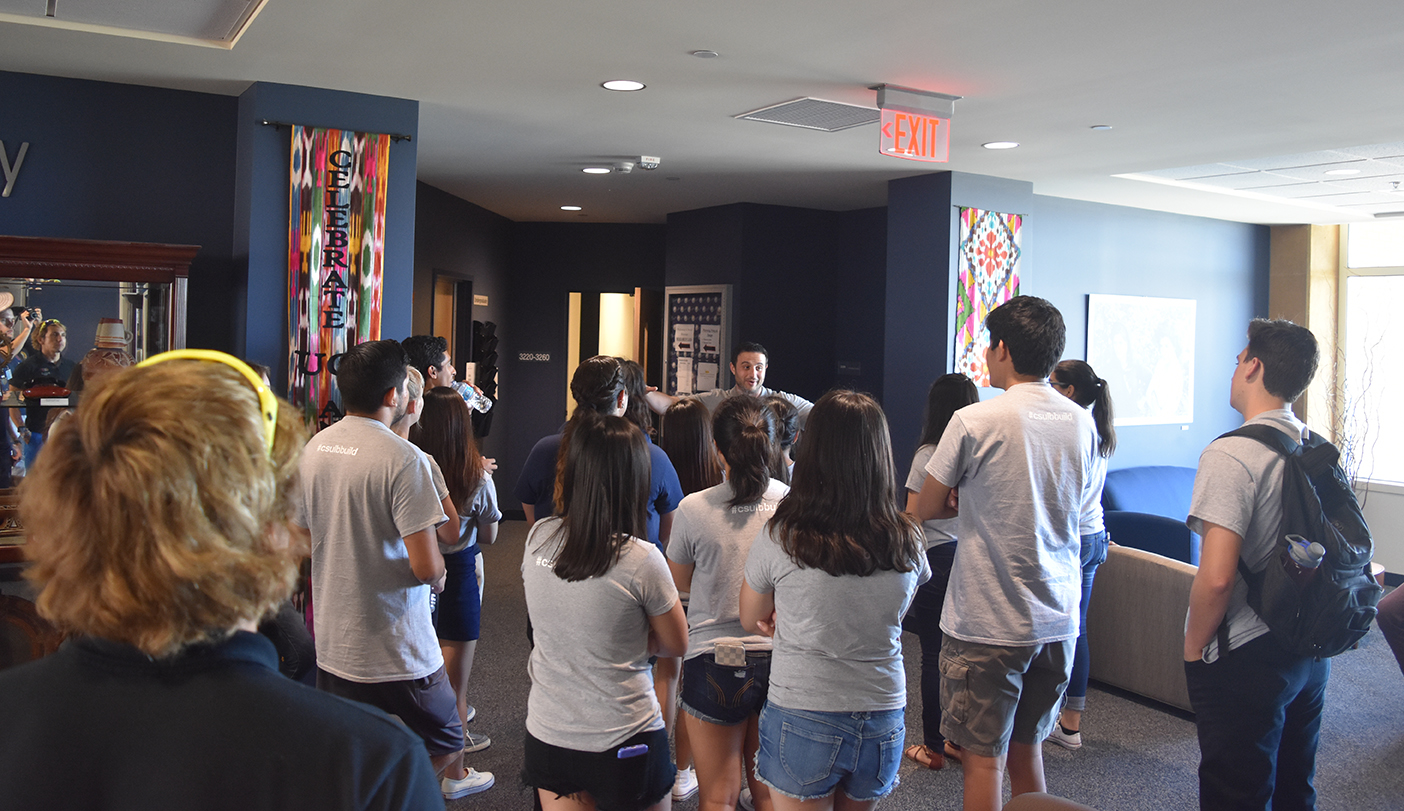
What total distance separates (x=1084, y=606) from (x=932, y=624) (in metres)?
0.65

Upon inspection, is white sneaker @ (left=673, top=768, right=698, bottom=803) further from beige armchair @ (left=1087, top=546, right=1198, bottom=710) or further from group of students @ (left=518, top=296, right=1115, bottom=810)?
beige armchair @ (left=1087, top=546, right=1198, bottom=710)

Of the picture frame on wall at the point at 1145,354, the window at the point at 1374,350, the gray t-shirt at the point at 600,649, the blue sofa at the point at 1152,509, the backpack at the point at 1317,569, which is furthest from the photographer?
the window at the point at 1374,350

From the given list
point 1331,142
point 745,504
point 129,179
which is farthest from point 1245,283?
point 129,179

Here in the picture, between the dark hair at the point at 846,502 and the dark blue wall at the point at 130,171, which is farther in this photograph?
the dark blue wall at the point at 130,171

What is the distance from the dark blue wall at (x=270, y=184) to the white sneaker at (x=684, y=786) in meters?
2.81

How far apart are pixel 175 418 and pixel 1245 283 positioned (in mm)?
10163

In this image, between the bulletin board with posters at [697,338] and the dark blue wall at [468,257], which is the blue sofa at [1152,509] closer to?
the bulletin board with posters at [697,338]

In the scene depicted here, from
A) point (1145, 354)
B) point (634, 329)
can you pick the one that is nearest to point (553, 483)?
point (1145, 354)

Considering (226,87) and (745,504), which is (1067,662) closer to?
(745,504)

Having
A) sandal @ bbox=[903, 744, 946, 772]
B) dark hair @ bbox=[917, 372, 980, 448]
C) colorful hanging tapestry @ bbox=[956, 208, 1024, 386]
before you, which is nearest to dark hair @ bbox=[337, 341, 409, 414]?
dark hair @ bbox=[917, 372, 980, 448]

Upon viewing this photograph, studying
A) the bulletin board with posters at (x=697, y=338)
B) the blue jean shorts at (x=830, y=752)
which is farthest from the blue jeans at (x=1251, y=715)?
the bulletin board with posters at (x=697, y=338)

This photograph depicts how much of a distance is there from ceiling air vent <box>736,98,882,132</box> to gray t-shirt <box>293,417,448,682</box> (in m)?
3.03

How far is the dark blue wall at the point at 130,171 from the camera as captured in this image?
179 inches

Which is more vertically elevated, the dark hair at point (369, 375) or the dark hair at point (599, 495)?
the dark hair at point (369, 375)
